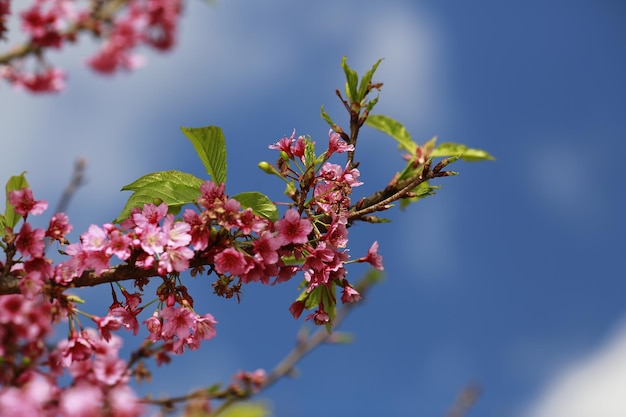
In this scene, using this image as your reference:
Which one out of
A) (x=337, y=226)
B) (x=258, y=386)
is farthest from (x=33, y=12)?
(x=258, y=386)

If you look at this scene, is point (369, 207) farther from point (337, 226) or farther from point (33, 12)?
point (33, 12)

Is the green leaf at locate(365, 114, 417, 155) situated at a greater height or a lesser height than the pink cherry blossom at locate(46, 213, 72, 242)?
greater

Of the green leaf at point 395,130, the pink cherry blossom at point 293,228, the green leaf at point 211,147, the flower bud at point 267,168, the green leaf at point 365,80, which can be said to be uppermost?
the green leaf at point 395,130

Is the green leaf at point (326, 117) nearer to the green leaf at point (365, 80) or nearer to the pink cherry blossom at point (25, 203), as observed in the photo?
the green leaf at point (365, 80)

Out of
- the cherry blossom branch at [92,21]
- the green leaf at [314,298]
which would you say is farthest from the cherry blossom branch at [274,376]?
the cherry blossom branch at [92,21]

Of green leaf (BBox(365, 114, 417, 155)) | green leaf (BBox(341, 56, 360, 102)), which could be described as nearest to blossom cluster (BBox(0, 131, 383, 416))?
green leaf (BBox(341, 56, 360, 102))

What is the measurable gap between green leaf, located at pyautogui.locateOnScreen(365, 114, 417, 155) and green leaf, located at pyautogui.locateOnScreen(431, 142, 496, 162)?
0.50 ft

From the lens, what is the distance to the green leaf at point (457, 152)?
338 centimetres

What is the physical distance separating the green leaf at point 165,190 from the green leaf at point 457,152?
143 cm

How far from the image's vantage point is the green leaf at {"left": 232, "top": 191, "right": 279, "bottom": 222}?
7.98 ft

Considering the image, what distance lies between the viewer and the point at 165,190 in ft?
8.29

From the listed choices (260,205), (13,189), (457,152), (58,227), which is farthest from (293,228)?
(457,152)

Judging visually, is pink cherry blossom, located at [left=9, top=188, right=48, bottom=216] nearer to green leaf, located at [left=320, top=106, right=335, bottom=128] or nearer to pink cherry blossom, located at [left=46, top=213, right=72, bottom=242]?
pink cherry blossom, located at [left=46, top=213, right=72, bottom=242]

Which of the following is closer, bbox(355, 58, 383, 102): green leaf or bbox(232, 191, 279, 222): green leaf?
bbox(232, 191, 279, 222): green leaf
